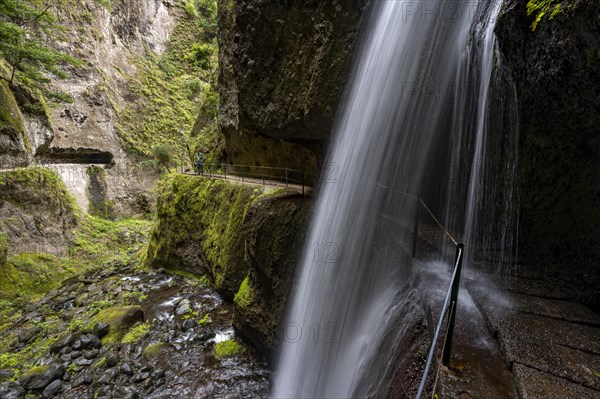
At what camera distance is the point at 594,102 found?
2924 millimetres

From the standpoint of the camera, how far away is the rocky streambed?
6.24 metres

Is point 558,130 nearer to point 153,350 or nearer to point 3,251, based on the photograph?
point 153,350

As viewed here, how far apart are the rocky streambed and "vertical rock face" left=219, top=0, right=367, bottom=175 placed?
226 inches

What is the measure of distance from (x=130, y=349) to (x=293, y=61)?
829cm

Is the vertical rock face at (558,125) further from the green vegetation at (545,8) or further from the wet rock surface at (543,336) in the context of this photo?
the wet rock surface at (543,336)

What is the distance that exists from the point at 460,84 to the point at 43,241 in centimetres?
1856

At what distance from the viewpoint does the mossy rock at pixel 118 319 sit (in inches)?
317

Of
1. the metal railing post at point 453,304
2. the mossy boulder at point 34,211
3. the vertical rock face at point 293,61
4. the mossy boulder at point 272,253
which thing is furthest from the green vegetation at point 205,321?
the mossy boulder at point 34,211

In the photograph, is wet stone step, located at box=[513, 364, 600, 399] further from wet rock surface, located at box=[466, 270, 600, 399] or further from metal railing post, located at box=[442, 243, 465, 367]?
metal railing post, located at box=[442, 243, 465, 367]

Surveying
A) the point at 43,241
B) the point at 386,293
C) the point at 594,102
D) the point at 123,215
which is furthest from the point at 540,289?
the point at 123,215

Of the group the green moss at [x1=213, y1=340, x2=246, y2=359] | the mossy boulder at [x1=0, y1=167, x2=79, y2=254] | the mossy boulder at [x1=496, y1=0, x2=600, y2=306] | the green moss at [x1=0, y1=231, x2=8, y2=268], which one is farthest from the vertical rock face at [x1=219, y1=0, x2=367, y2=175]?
Answer: the mossy boulder at [x1=0, y1=167, x2=79, y2=254]

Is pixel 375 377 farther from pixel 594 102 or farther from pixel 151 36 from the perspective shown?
pixel 151 36

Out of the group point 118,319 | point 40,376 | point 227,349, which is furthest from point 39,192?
point 227,349

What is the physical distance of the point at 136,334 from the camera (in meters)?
8.11
